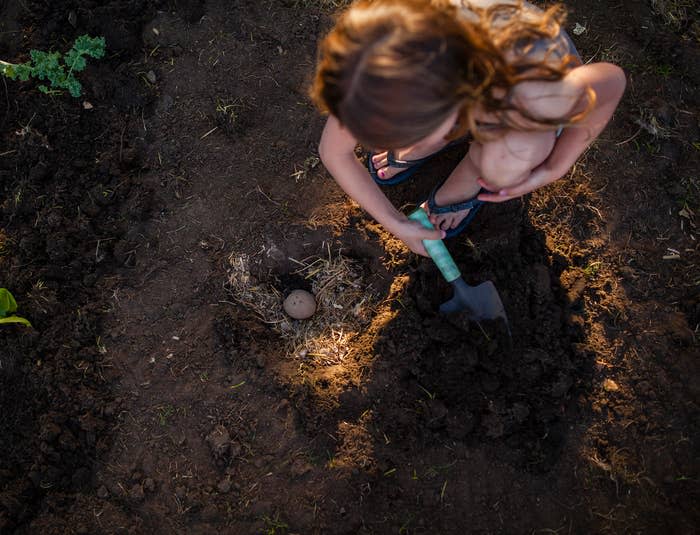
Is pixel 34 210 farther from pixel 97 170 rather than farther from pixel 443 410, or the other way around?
pixel 443 410

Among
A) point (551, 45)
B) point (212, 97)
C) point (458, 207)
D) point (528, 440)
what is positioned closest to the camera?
point (551, 45)

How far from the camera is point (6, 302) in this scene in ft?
7.64

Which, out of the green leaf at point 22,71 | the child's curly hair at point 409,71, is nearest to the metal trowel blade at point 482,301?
the child's curly hair at point 409,71

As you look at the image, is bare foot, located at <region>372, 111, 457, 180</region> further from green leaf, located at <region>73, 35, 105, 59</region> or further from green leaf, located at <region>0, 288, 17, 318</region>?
green leaf, located at <region>0, 288, 17, 318</region>

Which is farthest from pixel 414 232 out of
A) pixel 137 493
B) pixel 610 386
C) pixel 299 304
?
pixel 137 493

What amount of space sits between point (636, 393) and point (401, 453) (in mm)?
1005

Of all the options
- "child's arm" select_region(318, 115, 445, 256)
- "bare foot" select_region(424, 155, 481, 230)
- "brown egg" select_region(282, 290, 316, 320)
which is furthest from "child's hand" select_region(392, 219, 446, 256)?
"brown egg" select_region(282, 290, 316, 320)

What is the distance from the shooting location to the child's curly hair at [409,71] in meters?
1.42

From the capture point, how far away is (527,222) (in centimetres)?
248

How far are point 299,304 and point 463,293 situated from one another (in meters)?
0.71

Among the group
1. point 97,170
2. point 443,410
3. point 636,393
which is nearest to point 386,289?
point 443,410

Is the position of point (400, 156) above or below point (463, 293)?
above

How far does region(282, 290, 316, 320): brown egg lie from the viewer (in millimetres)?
2426

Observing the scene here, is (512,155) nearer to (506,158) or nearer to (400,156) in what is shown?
(506,158)
